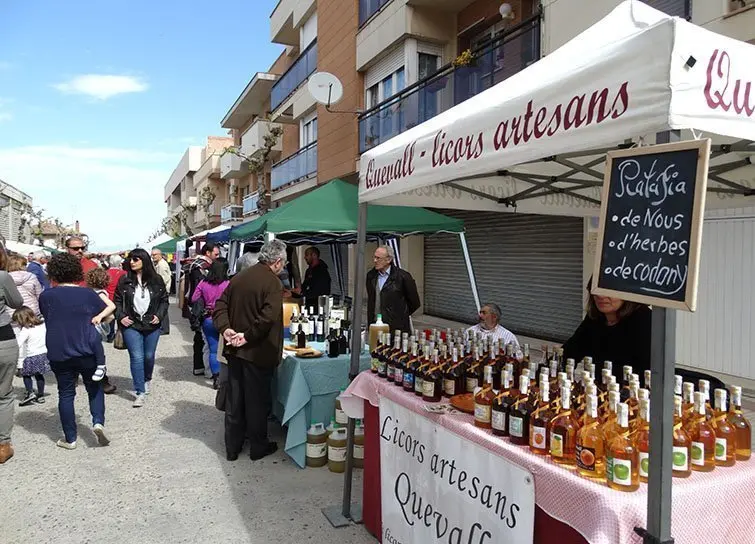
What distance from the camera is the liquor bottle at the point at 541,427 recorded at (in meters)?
2.06

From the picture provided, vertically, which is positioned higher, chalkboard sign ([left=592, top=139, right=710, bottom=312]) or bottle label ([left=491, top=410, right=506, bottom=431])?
chalkboard sign ([left=592, top=139, right=710, bottom=312])

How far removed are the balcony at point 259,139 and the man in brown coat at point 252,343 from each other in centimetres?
2060

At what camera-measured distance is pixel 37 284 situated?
632cm

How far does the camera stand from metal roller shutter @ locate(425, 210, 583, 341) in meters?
9.32

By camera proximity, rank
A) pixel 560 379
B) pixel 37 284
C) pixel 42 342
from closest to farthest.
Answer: pixel 560 379
pixel 42 342
pixel 37 284

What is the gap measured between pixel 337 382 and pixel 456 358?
1975 mm

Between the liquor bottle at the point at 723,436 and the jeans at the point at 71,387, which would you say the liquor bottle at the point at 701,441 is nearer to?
the liquor bottle at the point at 723,436

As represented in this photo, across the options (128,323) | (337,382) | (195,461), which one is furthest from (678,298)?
(128,323)

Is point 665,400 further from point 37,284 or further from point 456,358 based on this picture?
point 37,284

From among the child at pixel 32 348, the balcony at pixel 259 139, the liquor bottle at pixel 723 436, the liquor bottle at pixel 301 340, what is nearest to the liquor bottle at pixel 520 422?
the liquor bottle at pixel 723 436

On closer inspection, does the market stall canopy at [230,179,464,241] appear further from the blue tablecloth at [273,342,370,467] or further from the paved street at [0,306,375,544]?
the paved street at [0,306,375,544]

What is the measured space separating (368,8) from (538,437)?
14.0m

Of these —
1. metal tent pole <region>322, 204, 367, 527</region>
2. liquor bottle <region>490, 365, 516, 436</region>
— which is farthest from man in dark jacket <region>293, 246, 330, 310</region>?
liquor bottle <region>490, 365, 516, 436</region>

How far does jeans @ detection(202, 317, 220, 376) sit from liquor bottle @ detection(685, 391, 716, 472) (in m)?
5.37
